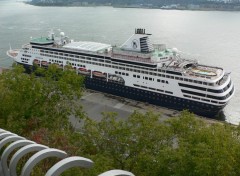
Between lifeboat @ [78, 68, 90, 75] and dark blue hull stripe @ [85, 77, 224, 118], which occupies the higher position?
lifeboat @ [78, 68, 90, 75]

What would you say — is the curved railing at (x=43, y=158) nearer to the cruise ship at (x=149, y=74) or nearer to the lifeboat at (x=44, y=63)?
the cruise ship at (x=149, y=74)

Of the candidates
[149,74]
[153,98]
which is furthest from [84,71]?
[153,98]

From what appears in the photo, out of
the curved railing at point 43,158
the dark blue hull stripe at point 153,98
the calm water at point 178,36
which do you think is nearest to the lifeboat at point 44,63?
the dark blue hull stripe at point 153,98

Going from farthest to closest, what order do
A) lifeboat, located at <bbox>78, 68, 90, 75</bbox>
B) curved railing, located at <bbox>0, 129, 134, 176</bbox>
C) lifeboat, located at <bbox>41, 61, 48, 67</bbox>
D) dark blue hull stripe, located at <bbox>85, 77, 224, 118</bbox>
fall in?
lifeboat, located at <bbox>41, 61, 48, 67</bbox>, lifeboat, located at <bbox>78, 68, 90, 75</bbox>, dark blue hull stripe, located at <bbox>85, 77, 224, 118</bbox>, curved railing, located at <bbox>0, 129, 134, 176</bbox>

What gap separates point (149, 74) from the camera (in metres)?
26.0

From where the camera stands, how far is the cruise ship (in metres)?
23.6

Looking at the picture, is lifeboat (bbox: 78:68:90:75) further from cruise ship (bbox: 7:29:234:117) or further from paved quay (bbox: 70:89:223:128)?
paved quay (bbox: 70:89:223:128)

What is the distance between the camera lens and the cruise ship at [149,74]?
77.5 ft

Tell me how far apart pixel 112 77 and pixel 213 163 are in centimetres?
1956

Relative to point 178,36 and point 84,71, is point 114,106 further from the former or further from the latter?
point 178,36

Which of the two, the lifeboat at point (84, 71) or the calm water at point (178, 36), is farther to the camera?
the calm water at point (178, 36)

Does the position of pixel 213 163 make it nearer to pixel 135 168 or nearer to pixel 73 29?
pixel 135 168

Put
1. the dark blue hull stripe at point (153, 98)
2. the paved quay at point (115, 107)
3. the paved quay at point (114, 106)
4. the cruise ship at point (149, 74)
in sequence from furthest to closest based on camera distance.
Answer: the paved quay at point (114, 106)
the paved quay at point (115, 107)
the dark blue hull stripe at point (153, 98)
the cruise ship at point (149, 74)

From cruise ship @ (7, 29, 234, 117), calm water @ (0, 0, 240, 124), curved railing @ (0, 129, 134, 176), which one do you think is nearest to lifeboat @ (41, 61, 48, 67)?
cruise ship @ (7, 29, 234, 117)
